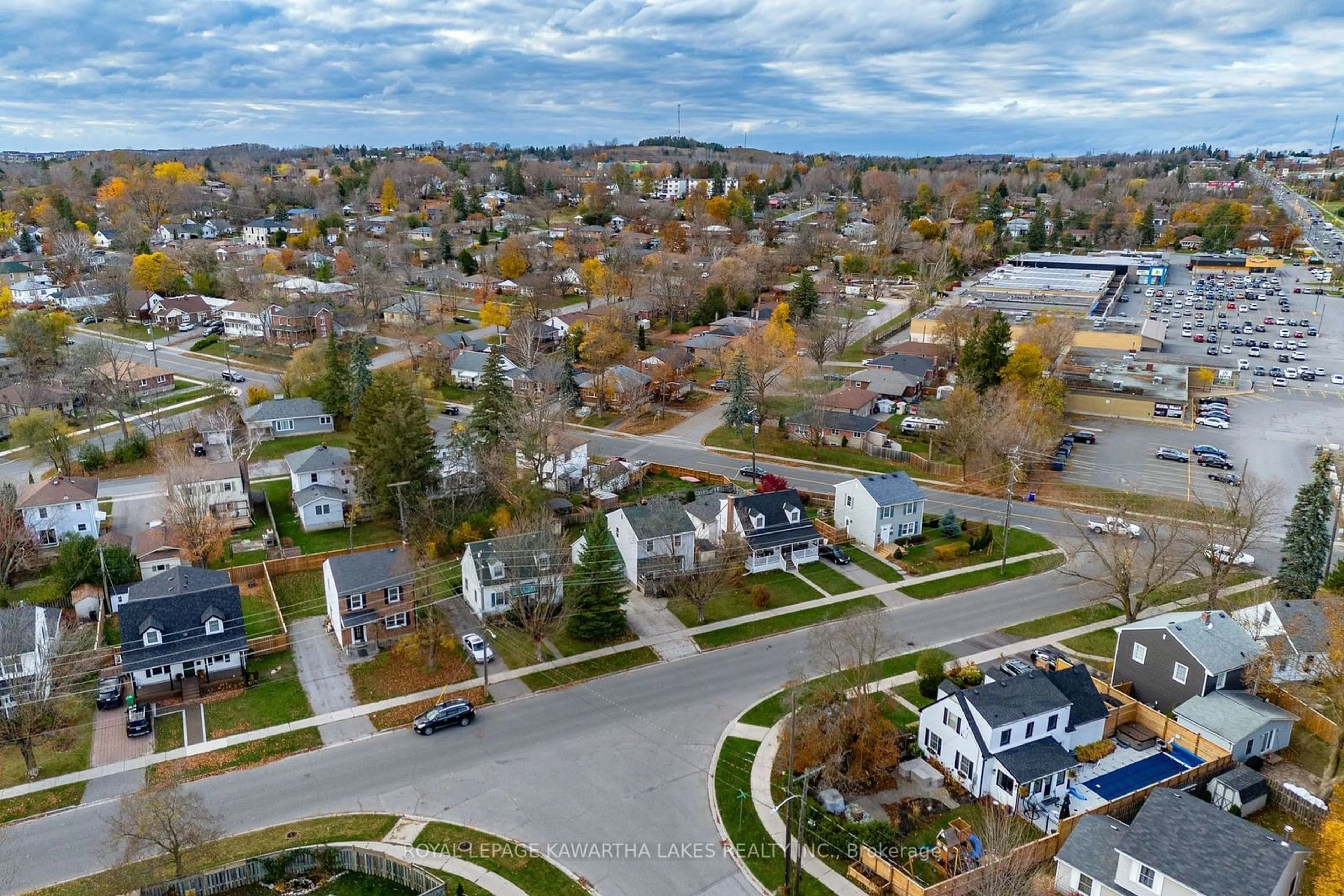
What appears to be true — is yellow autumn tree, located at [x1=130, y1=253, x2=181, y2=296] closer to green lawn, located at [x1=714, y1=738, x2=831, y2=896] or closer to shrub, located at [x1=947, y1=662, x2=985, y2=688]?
green lawn, located at [x1=714, y1=738, x2=831, y2=896]

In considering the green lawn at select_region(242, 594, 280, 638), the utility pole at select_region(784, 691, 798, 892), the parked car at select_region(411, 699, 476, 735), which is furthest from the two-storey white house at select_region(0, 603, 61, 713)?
the utility pole at select_region(784, 691, 798, 892)

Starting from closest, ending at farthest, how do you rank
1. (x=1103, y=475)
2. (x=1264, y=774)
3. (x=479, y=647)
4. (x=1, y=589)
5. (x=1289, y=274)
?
A: (x=1264, y=774), (x=479, y=647), (x=1, y=589), (x=1103, y=475), (x=1289, y=274)

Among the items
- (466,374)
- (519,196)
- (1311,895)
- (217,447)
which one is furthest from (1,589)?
(519,196)

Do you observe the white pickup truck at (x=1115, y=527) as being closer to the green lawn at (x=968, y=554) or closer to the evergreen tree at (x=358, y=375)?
the green lawn at (x=968, y=554)

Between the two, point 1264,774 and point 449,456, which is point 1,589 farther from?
point 1264,774

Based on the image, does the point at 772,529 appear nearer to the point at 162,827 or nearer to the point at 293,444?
the point at 162,827

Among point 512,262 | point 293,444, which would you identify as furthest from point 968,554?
point 512,262
